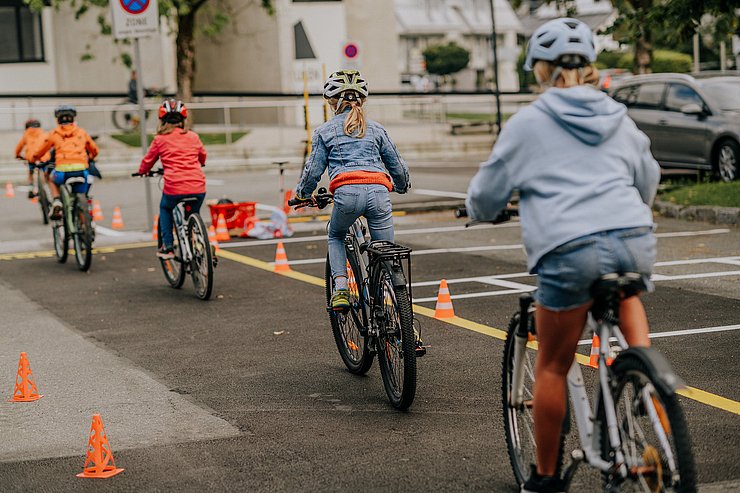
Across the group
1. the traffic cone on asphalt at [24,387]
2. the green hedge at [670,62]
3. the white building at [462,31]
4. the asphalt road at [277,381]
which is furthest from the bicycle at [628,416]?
the white building at [462,31]

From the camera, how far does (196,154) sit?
38.9 feet

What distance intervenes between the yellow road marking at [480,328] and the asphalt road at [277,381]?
24 millimetres

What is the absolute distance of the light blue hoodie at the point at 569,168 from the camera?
14.1 ft

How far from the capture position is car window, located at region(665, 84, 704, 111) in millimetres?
19608

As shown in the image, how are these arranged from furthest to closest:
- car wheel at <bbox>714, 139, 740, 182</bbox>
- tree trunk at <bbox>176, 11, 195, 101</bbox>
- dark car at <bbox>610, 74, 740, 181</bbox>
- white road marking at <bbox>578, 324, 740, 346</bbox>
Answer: tree trunk at <bbox>176, 11, 195, 101</bbox> < dark car at <bbox>610, 74, 740, 181</bbox> < car wheel at <bbox>714, 139, 740, 182</bbox> < white road marking at <bbox>578, 324, 740, 346</bbox>

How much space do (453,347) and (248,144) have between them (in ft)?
78.4

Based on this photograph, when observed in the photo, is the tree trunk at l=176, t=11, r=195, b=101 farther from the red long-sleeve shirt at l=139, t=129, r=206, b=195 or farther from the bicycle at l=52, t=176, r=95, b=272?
the red long-sleeve shirt at l=139, t=129, r=206, b=195

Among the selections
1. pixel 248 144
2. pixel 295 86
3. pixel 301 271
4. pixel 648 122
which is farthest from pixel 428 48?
pixel 301 271

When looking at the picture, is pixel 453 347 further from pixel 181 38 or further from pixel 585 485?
pixel 181 38

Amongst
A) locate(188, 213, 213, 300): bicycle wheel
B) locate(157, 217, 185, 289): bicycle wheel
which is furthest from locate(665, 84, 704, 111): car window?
locate(188, 213, 213, 300): bicycle wheel

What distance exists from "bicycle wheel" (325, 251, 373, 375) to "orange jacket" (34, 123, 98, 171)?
6.47 meters

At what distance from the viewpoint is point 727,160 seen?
60.7ft

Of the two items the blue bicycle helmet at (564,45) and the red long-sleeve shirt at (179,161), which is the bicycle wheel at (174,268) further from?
the blue bicycle helmet at (564,45)

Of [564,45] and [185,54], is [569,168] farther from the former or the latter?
[185,54]
